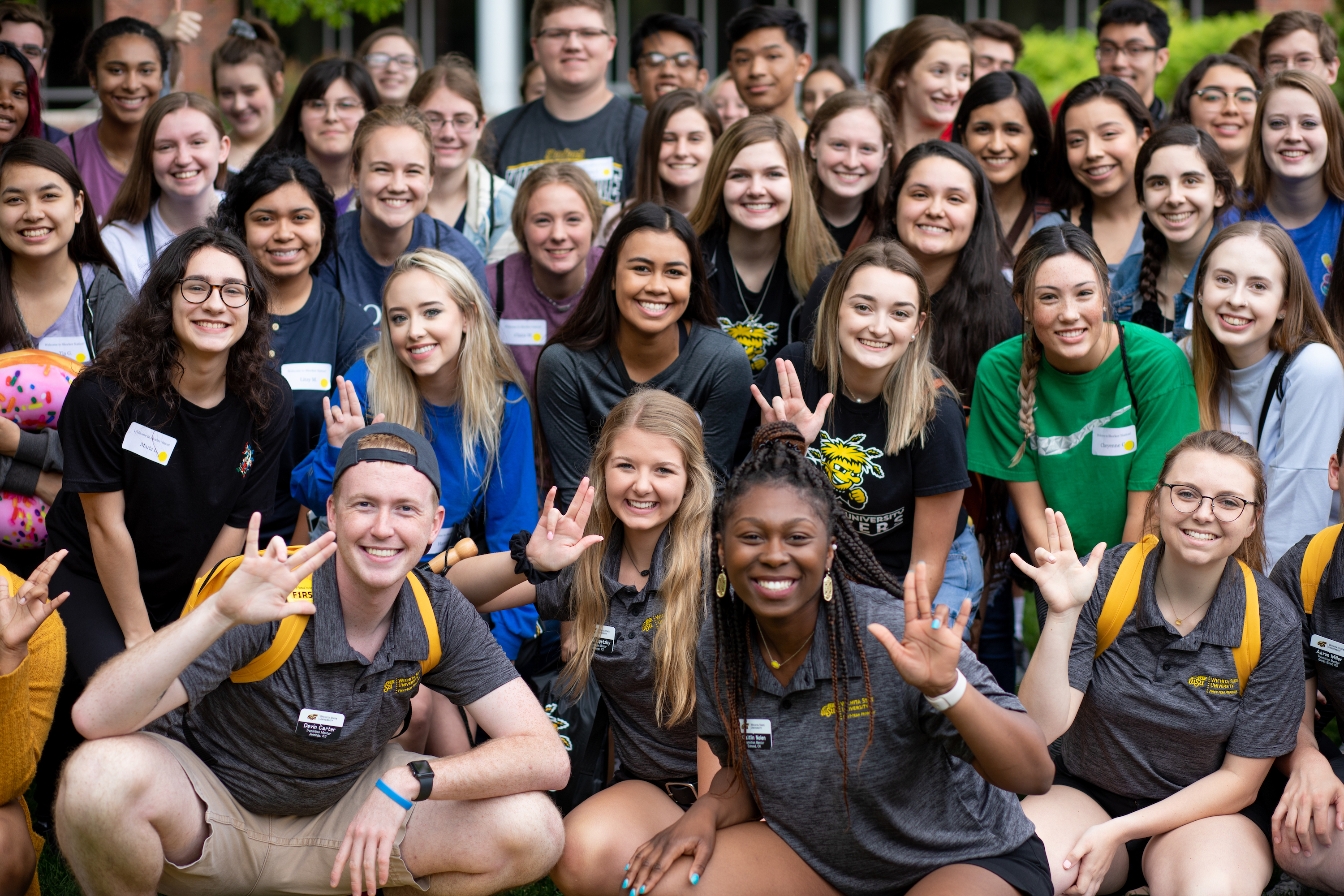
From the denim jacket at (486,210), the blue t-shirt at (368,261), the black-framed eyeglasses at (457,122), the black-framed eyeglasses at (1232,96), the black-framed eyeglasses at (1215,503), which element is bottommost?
the black-framed eyeglasses at (1215,503)

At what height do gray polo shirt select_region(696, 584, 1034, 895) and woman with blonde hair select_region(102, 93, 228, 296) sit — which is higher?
woman with blonde hair select_region(102, 93, 228, 296)

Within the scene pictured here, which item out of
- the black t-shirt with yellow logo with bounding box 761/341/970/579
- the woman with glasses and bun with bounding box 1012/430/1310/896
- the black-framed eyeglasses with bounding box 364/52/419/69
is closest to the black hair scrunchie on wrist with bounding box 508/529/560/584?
the black t-shirt with yellow logo with bounding box 761/341/970/579

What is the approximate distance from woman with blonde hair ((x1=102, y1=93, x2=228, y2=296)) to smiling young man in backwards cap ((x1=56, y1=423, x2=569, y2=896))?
2.53 m

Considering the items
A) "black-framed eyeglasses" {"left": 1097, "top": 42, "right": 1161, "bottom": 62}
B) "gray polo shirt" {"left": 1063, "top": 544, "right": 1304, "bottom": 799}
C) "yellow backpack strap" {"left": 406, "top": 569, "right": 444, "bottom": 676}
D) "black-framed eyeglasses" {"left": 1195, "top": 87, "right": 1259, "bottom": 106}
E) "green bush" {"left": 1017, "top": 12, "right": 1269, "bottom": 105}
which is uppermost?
"green bush" {"left": 1017, "top": 12, "right": 1269, "bottom": 105}

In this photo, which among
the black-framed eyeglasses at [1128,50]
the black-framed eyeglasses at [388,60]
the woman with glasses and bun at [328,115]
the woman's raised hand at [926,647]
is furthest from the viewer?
the black-framed eyeglasses at [388,60]

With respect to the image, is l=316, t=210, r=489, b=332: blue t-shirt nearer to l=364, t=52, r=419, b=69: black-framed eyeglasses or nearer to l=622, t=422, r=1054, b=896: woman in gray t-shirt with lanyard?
l=364, t=52, r=419, b=69: black-framed eyeglasses

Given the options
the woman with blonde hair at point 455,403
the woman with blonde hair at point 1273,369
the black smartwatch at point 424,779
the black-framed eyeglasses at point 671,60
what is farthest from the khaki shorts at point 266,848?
the black-framed eyeglasses at point 671,60

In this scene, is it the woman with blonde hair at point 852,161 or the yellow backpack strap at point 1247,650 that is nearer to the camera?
the yellow backpack strap at point 1247,650

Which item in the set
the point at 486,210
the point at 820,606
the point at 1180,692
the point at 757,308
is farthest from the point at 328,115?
the point at 1180,692

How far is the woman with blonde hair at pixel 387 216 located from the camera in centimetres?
551

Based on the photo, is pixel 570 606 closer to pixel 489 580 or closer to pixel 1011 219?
pixel 489 580

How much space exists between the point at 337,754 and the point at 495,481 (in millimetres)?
1399

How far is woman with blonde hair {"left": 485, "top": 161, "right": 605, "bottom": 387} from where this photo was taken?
17.7 feet

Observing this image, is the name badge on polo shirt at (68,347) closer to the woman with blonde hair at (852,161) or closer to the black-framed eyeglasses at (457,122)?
the black-framed eyeglasses at (457,122)
